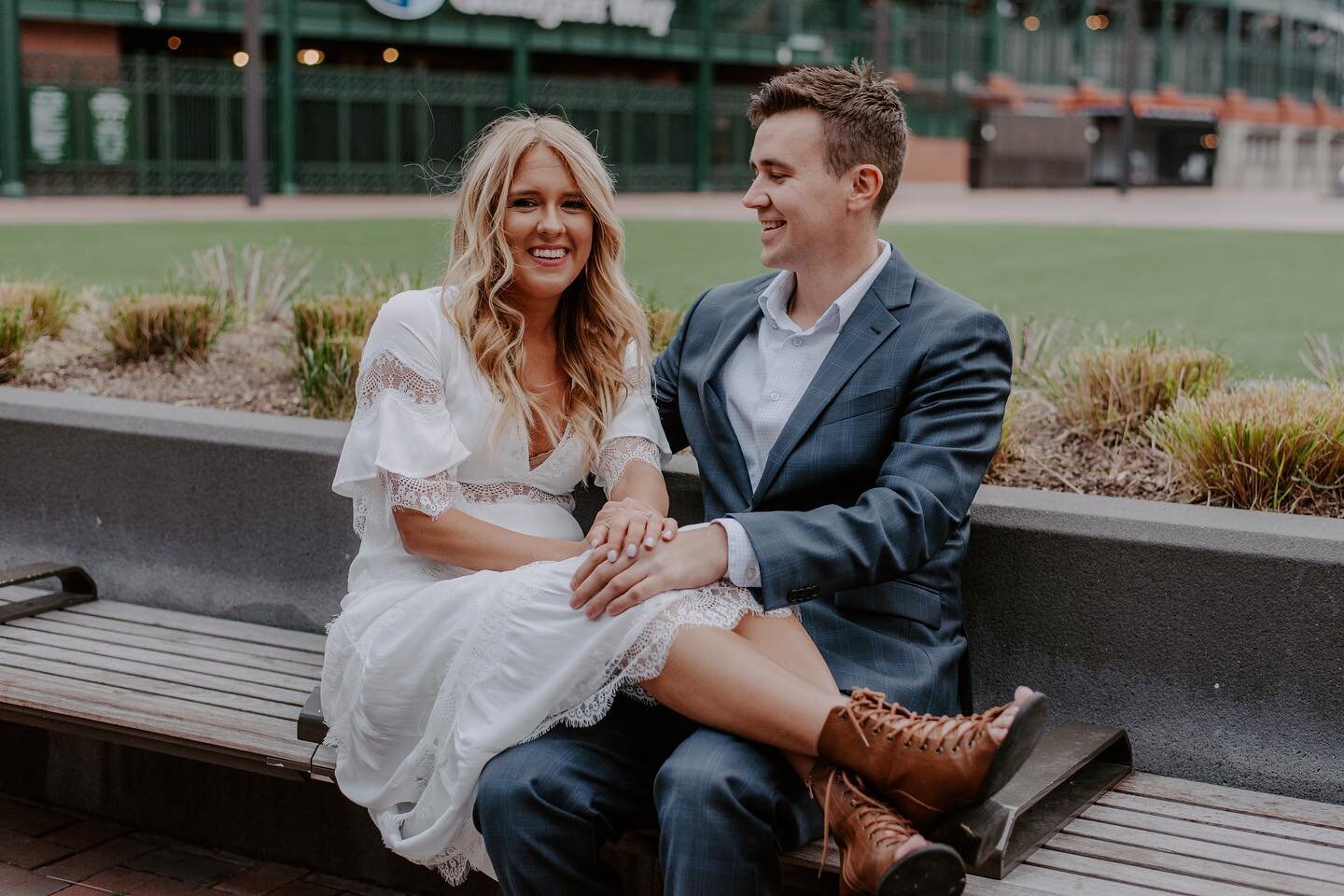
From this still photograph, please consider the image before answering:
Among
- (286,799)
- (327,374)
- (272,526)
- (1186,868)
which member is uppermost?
(327,374)

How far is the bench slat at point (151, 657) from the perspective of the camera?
4.05 meters

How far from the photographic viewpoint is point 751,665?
9.41 feet

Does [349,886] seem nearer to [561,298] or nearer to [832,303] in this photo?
[561,298]

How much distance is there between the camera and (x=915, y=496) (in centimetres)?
316

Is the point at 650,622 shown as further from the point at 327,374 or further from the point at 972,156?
the point at 972,156

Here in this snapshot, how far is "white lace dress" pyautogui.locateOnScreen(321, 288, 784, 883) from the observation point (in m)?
3.00

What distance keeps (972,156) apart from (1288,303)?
37942mm

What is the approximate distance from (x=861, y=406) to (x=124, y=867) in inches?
93.8

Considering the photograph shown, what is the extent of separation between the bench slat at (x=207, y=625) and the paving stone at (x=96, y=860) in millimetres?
640

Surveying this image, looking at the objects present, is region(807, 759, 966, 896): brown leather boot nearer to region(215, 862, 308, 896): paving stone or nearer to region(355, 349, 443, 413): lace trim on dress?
region(355, 349, 443, 413): lace trim on dress

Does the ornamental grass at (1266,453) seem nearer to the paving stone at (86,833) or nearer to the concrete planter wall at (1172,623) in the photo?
the concrete planter wall at (1172,623)

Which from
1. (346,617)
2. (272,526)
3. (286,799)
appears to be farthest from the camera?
(272,526)

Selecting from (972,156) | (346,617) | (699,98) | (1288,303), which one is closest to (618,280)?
(346,617)

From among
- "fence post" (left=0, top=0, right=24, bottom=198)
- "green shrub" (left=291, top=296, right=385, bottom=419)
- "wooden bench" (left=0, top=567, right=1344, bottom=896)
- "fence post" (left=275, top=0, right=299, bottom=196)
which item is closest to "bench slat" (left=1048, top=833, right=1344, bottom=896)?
"wooden bench" (left=0, top=567, right=1344, bottom=896)
